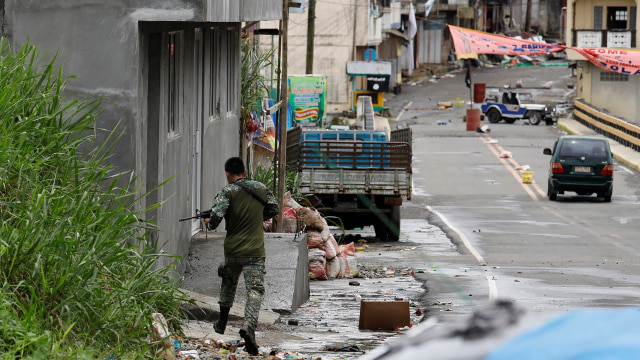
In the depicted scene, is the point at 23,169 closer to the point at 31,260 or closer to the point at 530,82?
the point at 31,260

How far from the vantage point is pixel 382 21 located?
236 feet

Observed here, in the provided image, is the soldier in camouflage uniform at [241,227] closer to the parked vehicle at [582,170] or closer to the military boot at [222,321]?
the military boot at [222,321]

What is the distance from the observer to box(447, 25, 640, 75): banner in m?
52.1

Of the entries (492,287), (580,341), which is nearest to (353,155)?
(492,287)

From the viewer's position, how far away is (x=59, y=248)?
8.34 meters

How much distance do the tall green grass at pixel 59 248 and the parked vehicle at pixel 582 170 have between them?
20.9 meters

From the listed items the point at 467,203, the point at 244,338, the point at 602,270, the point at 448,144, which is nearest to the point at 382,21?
the point at 448,144

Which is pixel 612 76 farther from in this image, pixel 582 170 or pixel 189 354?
pixel 189 354

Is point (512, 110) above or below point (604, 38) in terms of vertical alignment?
below

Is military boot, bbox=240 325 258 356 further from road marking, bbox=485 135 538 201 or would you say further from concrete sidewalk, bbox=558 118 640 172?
concrete sidewalk, bbox=558 118 640 172

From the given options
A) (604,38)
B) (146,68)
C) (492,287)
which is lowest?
(492,287)

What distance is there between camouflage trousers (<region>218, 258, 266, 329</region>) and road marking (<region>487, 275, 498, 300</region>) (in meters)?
4.46

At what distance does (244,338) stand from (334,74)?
51.6 metres

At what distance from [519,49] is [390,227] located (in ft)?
105
